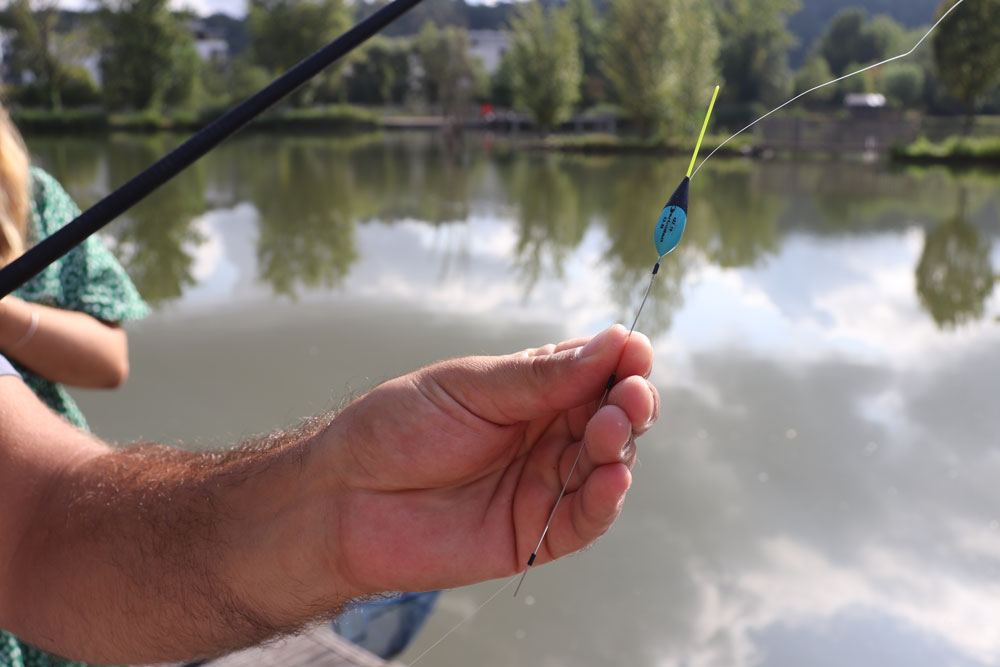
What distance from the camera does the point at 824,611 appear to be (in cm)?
408

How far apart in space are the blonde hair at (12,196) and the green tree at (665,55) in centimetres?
2688

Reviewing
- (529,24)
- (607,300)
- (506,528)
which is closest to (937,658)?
(506,528)

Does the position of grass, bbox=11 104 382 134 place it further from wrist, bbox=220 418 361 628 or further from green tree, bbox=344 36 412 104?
wrist, bbox=220 418 361 628

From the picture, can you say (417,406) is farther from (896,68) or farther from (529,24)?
(896,68)

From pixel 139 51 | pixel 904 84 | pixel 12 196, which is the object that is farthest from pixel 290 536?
pixel 904 84

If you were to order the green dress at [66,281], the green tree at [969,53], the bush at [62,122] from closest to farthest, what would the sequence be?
1. the green dress at [66,281]
2. the green tree at [969,53]
3. the bush at [62,122]

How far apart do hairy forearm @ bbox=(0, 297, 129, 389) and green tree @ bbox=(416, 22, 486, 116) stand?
36.2m

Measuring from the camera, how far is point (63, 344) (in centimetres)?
151

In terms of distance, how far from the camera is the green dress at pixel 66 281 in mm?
1551

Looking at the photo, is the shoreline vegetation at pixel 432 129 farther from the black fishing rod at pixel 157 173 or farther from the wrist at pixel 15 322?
the black fishing rod at pixel 157 173

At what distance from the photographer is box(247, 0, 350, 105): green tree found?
43344 millimetres

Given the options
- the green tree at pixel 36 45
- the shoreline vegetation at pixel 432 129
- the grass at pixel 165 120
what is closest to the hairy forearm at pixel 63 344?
the shoreline vegetation at pixel 432 129

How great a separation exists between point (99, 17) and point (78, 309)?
43453mm

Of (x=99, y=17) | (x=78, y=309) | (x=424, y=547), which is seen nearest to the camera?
(x=424, y=547)
